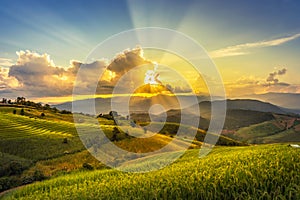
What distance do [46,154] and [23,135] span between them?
7.22m

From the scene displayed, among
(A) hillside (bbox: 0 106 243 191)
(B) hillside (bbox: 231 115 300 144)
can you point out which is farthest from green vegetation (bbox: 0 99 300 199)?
(B) hillside (bbox: 231 115 300 144)

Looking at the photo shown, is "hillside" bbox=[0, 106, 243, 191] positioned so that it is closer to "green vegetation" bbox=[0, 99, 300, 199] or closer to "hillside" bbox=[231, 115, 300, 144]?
"green vegetation" bbox=[0, 99, 300, 199]

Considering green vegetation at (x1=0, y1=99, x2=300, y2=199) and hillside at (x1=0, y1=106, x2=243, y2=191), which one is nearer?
green vegetation at (x1=0, y1=99, x2=300, y2=199)

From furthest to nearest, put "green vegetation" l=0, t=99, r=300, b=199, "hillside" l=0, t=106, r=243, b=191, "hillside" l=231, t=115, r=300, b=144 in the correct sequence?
"hillside" l=231, t=115, r=300, b=144
"hillside" l=0, t=106, r=243, b=191
"green vegetation" l=0, t=99, r=300, b=199

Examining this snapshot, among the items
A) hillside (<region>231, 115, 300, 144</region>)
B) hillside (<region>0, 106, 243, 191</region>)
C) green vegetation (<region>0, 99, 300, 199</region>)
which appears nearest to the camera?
green vegetation (<region>0, 99, 300, 199</region>)

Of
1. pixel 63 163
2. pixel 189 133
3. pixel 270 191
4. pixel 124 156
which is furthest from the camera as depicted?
pixel 189 133

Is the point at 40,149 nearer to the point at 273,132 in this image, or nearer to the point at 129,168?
the point at 129,168

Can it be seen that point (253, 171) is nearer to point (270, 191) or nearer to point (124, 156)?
point (270, 191)

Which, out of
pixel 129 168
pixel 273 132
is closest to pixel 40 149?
pixel 129 168

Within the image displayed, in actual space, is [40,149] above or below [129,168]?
below

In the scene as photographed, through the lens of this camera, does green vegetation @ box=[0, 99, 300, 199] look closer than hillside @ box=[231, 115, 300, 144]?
Yes

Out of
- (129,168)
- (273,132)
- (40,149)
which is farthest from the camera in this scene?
(273,132)

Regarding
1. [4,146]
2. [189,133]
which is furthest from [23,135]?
[189,133]

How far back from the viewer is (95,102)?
22.0 meters
